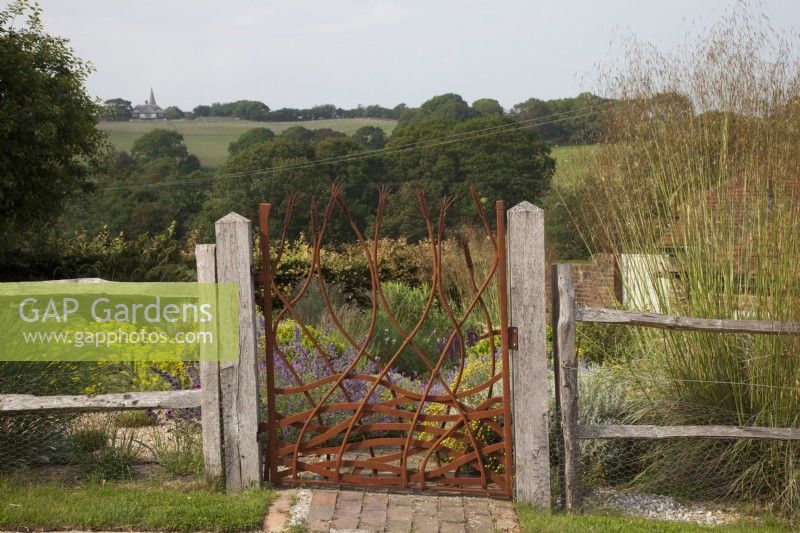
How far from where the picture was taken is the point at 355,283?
14.5m

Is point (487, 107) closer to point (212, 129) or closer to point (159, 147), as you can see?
point (159, 147)

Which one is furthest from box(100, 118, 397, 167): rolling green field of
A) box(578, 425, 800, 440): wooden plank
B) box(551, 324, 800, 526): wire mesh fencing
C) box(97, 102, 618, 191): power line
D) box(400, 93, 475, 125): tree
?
box(578, 425, 800, 440): wooden plank

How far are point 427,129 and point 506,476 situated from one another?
139ft

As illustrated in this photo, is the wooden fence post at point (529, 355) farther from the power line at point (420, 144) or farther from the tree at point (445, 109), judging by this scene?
the tree at point (445, 109)

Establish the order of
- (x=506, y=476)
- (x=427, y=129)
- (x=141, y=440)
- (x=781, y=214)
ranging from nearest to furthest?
(x=506, y=476) < (x=781, y=214) < (x=141, y=440) < (x=427, y=129)

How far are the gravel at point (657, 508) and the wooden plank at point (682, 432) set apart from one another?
1.68ft

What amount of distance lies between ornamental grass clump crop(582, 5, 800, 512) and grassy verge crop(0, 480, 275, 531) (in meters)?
2.62

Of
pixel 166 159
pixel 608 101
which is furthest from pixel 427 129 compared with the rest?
pixel 608 101

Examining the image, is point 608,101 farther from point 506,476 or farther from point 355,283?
point 355,283

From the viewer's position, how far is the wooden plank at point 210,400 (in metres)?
5.48

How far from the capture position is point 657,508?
550cm

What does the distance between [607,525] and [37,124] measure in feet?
60.3

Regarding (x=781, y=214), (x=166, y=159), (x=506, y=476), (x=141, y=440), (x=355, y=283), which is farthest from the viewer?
(x=166, y=159)

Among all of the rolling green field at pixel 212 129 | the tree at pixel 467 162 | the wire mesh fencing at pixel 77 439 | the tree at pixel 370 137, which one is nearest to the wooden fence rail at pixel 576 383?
the wire mesh fencing at pixel 77 439
